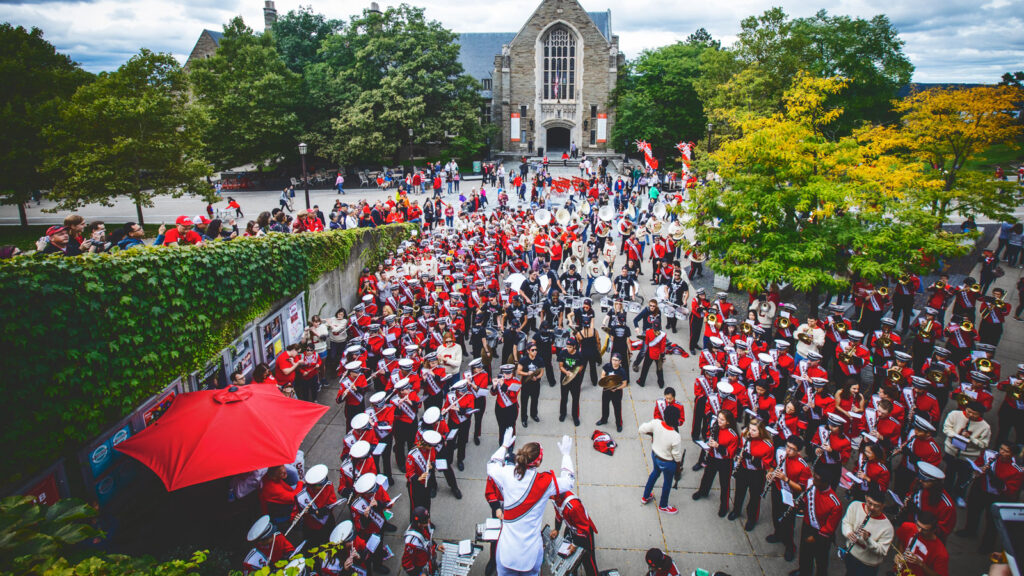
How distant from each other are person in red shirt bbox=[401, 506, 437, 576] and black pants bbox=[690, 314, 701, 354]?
905 cm

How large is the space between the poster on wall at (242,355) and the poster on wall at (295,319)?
4.12ft

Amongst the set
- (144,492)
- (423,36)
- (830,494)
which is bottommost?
(144,492)

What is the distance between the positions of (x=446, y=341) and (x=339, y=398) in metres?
2.28

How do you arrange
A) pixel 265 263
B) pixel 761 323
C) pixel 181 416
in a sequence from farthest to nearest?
pixel 761 323 → pixel 265 263 → pixel 181 416

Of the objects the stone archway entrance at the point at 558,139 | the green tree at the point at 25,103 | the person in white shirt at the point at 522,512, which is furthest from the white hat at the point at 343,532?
the stone archway entrance at the point at 558,139

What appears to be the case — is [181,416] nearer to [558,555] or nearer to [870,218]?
[558,555]

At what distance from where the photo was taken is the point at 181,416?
6469 millimetres

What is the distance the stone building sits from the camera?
4884 centimetres

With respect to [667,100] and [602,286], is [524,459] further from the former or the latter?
[667,100]

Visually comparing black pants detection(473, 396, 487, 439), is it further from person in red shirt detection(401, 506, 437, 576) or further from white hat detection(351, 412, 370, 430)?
person in red shirt detection(401, 506, 437, 576)

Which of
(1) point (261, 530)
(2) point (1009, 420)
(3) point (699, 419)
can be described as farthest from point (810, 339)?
(1) point (261, 530)

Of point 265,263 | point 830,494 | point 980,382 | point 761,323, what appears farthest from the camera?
point 761,323

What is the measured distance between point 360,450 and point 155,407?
3848 mm

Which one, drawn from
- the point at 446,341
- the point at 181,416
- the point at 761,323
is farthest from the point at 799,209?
the point at 181,416
